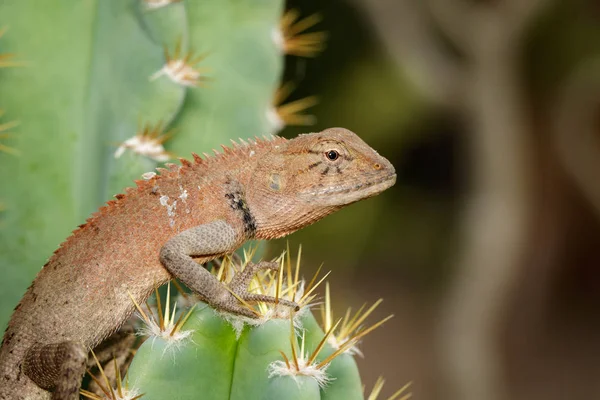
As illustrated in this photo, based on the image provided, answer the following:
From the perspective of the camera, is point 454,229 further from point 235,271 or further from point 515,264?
point 235,271

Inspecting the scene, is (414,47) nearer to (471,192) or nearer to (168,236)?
(471,192)

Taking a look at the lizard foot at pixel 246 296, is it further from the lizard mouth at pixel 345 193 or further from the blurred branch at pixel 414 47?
the blurred branch at pixel 414 47

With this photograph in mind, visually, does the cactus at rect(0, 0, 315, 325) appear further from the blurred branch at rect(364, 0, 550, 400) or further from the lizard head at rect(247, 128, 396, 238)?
the blurred branch at rect(364, 0, 550, 400)

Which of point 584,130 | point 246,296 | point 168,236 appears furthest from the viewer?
point 584,130

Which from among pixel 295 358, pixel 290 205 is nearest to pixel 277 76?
pixel 290 205

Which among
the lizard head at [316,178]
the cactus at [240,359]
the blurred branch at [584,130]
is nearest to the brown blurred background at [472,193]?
the blurred branch at [584,130]

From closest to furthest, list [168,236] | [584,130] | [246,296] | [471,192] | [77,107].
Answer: [246,296], [168,236], [77,107], [584,130], [471,192]

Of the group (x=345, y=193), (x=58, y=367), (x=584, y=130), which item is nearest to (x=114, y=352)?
(x=58, y=367)
